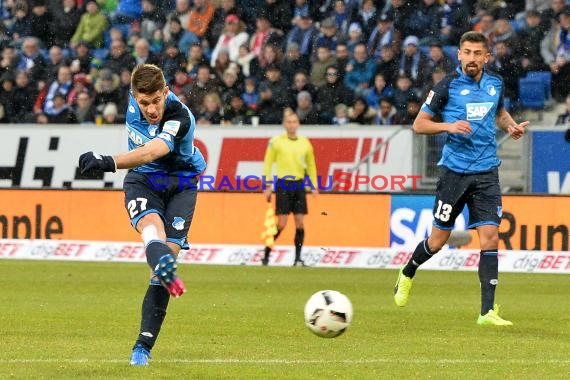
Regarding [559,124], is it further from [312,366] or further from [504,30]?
[312,366]

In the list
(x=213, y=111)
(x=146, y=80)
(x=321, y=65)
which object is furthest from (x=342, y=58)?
(x=146, y=80)

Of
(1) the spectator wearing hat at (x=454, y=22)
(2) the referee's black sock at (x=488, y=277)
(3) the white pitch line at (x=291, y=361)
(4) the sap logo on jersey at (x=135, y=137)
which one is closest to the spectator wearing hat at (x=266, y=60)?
(1) the spectator wearing hat at (x=454, y=22)

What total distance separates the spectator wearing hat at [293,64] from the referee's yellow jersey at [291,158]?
3627mm

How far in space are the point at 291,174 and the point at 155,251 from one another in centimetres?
1111

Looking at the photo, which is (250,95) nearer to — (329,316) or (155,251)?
(329,316)

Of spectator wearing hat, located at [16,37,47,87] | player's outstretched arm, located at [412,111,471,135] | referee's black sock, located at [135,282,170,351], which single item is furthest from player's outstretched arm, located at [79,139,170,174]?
spectator wearing hat, located at [16,37,47,87]

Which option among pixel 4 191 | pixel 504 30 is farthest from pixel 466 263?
pixel 4 191

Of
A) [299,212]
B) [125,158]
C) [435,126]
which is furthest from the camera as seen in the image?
[299,212]

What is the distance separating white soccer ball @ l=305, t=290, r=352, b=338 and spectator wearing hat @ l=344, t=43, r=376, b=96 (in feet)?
44.6

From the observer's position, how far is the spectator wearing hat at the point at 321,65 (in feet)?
71.2

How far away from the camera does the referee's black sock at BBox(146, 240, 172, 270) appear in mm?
7141

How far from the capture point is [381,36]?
2192 cm

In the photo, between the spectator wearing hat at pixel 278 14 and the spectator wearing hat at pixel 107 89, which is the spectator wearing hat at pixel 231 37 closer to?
the spectator wearing hat at pixel 278 14

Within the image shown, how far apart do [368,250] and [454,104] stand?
8.13 meters
